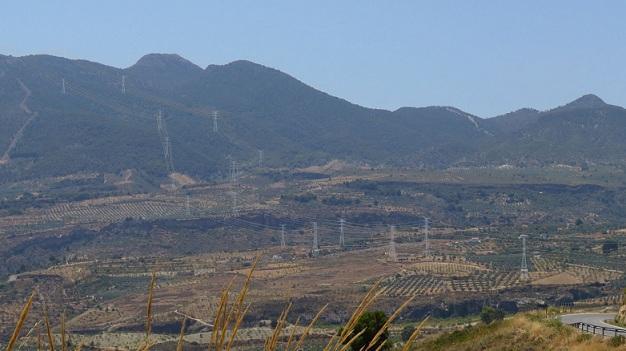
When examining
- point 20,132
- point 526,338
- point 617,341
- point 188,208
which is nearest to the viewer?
point 617,341

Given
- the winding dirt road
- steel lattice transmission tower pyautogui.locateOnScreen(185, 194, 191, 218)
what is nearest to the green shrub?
steel lattice transmission tower pyautogui.locateOnScreen(185, 194, 191, 218)

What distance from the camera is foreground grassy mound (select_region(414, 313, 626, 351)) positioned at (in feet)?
67.1

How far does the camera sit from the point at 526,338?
23.4 metres

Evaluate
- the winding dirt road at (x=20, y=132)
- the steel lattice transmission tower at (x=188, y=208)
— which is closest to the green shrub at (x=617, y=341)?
the steel lattice transmission tower at (x=188, y=208)

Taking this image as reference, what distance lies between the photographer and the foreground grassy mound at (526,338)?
20.5 m

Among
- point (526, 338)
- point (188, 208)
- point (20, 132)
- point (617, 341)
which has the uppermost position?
point (20, 132)

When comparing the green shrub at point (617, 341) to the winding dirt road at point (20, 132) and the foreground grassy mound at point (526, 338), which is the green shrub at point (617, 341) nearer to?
the foreground grassy mound at point (526, 338)

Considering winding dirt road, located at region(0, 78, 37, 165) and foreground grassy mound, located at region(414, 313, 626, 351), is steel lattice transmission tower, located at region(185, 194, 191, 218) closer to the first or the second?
winding dirt road, located at region(0, 78, 37, 165)

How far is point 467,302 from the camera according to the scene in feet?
190

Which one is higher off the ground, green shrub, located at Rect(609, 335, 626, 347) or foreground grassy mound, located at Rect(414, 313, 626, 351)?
green shrub, located at Rect(609, 335, 626, 347)

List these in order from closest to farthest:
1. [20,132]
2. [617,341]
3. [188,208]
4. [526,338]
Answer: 1. [617,341]
2. [526,338]
3. [188,208]
4. [20,132]

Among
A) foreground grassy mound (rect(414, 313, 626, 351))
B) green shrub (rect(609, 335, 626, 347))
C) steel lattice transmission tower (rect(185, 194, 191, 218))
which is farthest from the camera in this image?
steel lattice transmission tower (rect(185, 194, 191, 218))

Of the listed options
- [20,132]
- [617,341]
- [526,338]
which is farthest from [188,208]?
[617,341]

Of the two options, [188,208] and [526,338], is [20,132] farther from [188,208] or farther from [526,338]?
[526,338]
